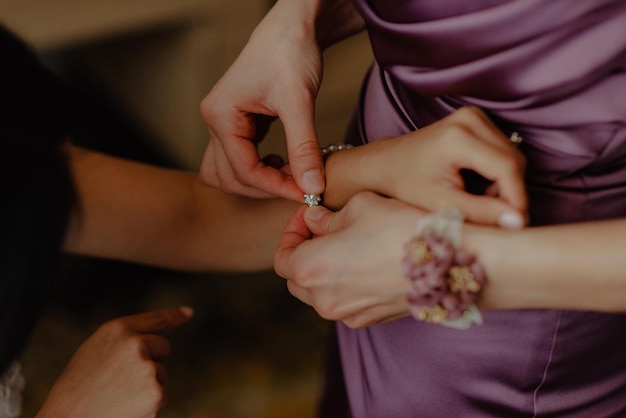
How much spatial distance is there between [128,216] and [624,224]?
68 cm

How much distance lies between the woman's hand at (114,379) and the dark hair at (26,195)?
5.4 inches

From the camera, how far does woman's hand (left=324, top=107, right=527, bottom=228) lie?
24.2 inches

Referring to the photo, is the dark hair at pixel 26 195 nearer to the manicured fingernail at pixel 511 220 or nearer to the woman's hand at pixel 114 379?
the woman's hand at pixel 114 379

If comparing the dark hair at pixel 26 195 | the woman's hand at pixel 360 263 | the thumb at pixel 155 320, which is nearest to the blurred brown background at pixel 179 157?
the dark hair at pixel 26 195

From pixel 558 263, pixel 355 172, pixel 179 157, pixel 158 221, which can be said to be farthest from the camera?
pixel 179 157

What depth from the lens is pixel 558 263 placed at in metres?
0.60

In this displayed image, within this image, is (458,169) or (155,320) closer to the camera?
(458,169)

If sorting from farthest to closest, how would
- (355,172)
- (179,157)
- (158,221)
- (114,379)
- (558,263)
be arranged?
(179,157) → (158,221) → (114,379) → (355,172) → (558,263)

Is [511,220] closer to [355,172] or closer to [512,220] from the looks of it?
[512,220]

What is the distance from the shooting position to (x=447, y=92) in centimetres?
71

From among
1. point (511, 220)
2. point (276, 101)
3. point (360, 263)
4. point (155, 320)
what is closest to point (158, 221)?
point (155, 320)

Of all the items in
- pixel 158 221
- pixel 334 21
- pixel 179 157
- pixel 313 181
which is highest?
pixel 334 21

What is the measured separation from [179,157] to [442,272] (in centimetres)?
129

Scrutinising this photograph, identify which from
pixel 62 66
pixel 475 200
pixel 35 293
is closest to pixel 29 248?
pixel 35 293
